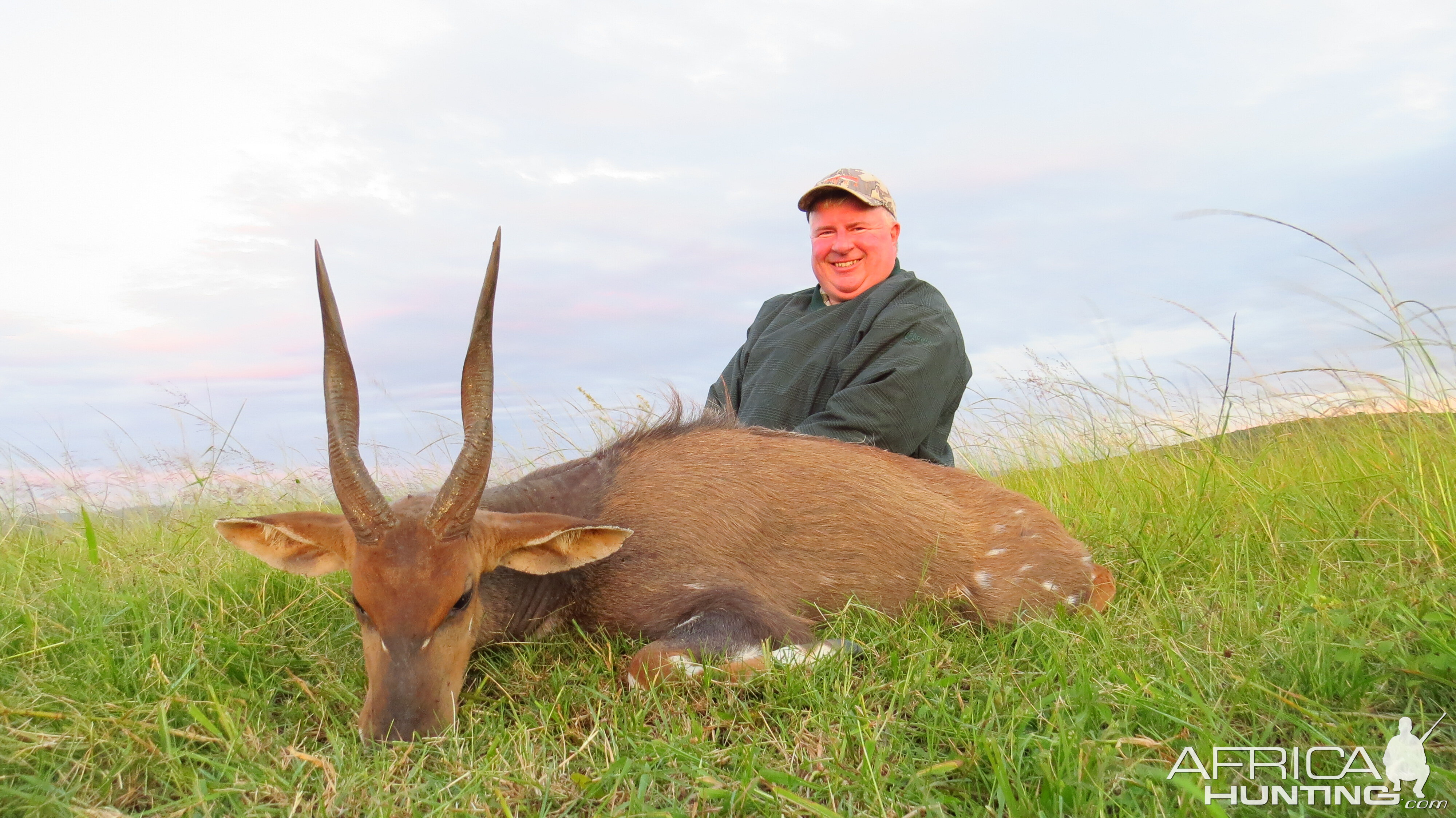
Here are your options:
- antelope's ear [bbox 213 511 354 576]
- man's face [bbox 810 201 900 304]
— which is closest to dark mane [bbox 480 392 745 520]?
antelope's ear [bbox 213 511 354 576]

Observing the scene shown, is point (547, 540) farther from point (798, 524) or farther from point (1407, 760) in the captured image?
point (1407, 760)

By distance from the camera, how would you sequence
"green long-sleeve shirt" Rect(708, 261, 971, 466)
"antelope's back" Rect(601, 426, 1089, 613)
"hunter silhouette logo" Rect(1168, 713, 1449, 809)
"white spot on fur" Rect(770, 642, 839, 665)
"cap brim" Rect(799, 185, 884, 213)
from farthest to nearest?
1. "cap brim" Rect(799, 185, 884, 213)
2. "green long-sleeve shirt" Rect(708, 261, 971, 466)
3. "antelope's back" Rect(601, 426, 1089, 613)
4. "white spot on fur" Rect(770, 642, 839, 665)
5. "hunter silhouette logo" Rect(1168, 713, 1449, 809)

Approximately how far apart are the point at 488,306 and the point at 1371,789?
3188 millimetres

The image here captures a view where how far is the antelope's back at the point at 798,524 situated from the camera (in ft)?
13.5

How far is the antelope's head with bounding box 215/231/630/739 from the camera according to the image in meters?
3.25

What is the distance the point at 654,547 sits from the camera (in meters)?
4.07

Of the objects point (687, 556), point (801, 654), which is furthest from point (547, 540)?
point (801, 654)

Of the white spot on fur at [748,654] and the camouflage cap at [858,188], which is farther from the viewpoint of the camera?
the camouflage cap at [858,188]

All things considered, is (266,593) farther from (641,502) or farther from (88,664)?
(641,502)

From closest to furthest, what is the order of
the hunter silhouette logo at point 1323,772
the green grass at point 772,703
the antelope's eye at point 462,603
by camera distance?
1. the hunter silhouette logo at point 1323,772
2. the green grass at point 772,703
3. the antelope's eye at point 462,603

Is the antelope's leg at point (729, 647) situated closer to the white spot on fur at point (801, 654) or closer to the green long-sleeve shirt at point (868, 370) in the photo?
the white spot on fur at point (801, 654)

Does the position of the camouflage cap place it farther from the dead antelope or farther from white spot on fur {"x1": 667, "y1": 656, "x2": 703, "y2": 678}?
white spot on fur {"x1": 667, "y1": 656, "x2": 703, "y2": 678}

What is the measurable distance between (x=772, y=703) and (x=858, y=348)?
9.87ft

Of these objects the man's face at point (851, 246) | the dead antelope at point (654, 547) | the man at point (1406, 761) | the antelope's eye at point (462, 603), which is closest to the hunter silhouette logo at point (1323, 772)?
the man at point (1406, 761)
